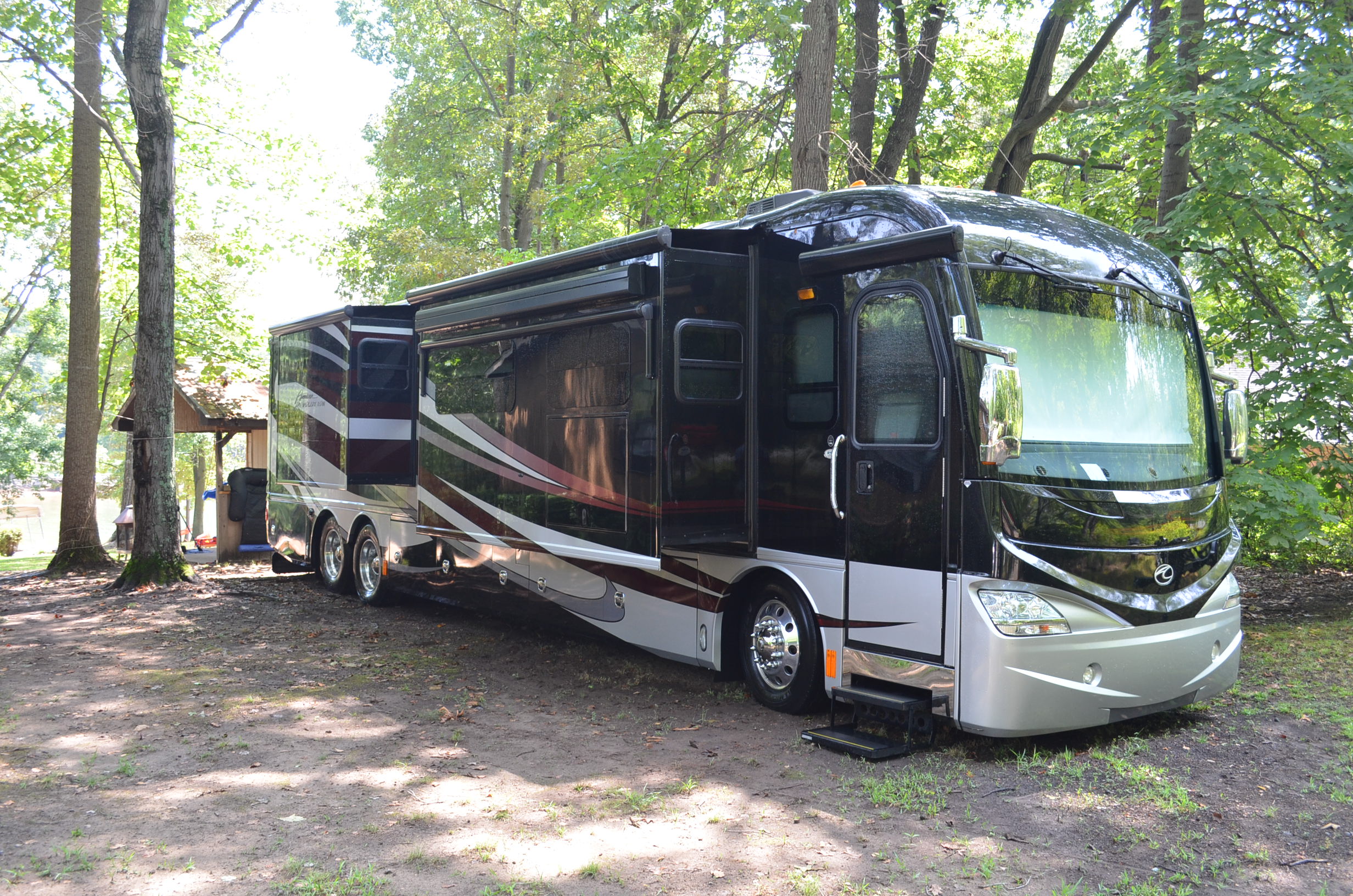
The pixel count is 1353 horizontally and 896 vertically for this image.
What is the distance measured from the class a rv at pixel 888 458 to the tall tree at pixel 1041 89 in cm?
810

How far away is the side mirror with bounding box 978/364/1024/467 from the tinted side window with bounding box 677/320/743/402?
2.00 m

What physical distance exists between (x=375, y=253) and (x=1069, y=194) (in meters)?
16.2

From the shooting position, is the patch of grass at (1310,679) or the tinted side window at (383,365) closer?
the patch of grass at (1310,679)

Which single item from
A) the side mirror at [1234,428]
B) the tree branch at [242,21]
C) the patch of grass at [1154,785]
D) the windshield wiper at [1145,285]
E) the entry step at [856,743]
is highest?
the tree branch at [242,21]

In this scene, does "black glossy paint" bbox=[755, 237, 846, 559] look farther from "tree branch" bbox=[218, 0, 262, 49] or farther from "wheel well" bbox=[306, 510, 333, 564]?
"tree branch" bbox=[218, 0, 262, 49]

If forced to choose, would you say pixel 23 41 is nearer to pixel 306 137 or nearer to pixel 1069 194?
pixel 306 137

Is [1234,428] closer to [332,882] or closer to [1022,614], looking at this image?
[1022,614]

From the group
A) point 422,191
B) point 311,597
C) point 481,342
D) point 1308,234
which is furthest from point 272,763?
point 422,191

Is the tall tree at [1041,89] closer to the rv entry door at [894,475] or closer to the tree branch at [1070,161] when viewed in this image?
the tree branch at [1070,161]

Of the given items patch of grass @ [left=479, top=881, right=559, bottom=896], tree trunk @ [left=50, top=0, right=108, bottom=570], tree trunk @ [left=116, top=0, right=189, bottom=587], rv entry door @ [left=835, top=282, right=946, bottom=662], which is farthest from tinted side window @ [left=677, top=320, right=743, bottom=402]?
tree trunk @ [left=50, top=0, right=108, bottom=570]

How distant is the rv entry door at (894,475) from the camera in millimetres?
5754

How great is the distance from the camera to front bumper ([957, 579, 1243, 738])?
213 inches

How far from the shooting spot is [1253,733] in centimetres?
611

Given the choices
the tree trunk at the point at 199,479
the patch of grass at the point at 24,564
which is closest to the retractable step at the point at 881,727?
the patch of grass at the point at 24,564
